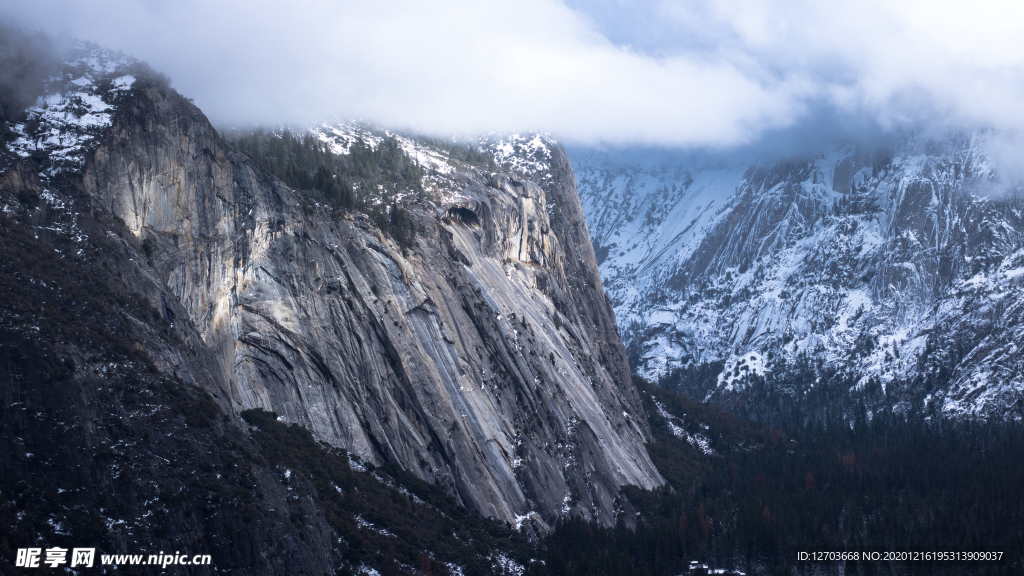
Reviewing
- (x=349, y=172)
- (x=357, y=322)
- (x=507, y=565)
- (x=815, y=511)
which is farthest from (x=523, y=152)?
(x=507, y=565)

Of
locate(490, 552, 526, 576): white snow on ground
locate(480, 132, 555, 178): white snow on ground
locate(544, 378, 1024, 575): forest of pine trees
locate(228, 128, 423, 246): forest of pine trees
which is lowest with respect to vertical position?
locate(490, 552, 526, 576): white snow on ground

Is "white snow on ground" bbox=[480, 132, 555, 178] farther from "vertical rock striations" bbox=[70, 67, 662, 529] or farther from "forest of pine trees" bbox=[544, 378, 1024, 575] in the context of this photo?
"forest of pine trees" bbox=[544, 378, 1024, 575]

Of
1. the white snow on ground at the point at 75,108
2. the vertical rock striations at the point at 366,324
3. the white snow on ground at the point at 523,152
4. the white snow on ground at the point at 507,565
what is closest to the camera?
the white snow on ground at the point at 75,108

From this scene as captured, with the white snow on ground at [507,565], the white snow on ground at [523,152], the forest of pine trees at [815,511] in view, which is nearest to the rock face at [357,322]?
the white snow on ground at [507,565]

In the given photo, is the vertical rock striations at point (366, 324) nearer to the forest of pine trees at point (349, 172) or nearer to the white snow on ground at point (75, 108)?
the white snow on ground at point (75, 108)

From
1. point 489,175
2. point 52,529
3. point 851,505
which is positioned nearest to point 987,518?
point 851,505

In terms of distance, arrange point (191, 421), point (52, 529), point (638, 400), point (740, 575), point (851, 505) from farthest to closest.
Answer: point (638, 400) → point (851, 505) → point (740, 575) → point (191, 421) → point (52, 529)

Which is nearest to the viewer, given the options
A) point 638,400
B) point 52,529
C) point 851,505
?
point 52,529

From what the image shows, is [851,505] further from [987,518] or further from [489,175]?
[489,175]

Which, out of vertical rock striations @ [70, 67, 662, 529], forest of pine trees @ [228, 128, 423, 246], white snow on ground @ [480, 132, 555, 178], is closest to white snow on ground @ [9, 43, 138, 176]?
vertical rock striations @ [70, 67, 662, 529]
